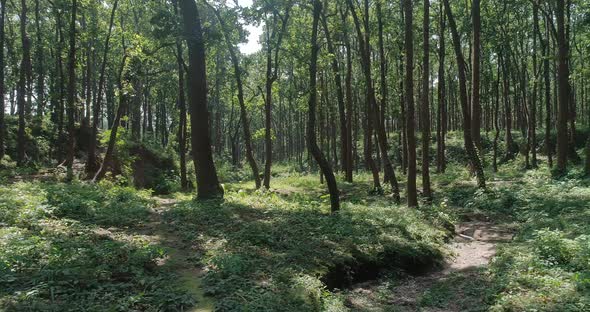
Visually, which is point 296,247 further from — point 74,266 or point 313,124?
point 313,124

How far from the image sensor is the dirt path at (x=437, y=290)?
7.34m

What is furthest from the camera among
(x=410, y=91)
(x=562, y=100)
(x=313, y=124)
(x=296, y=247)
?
(x=562, y=100)

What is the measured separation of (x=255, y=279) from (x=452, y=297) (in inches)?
142

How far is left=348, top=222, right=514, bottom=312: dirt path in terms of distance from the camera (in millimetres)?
7336

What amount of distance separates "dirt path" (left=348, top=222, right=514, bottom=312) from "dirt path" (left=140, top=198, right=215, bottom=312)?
258 cm

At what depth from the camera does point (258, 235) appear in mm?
9117

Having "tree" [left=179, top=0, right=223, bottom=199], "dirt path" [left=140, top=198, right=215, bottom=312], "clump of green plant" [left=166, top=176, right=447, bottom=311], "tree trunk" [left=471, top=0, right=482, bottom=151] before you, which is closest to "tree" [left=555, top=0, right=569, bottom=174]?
"tree trunk" [left=471, top=0, right=482, bottom=151]

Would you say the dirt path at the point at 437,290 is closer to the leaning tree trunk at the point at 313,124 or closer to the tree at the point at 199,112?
the leaning tree trunk at the point at 313,124

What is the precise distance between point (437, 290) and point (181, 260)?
483 centimetres

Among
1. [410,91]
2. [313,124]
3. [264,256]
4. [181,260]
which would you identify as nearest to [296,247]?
[264,256]

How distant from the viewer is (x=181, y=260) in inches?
304

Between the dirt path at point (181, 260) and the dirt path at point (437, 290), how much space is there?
258cm

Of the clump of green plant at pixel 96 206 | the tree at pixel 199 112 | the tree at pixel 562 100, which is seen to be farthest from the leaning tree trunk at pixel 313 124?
the tree at pixel 562 100

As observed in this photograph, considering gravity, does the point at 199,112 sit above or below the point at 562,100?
below
